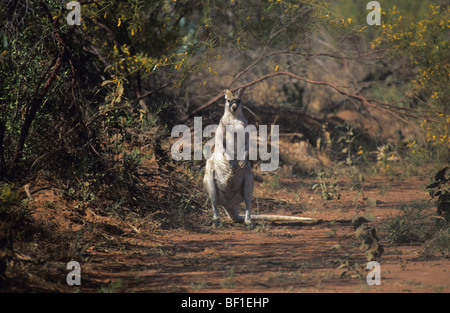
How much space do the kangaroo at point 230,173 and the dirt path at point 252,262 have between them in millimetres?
357

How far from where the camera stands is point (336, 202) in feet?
31.8

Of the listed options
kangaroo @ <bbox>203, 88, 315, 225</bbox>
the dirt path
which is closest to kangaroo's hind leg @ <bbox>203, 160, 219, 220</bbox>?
kangaroo @ <bbox>203, 88, 315, 225</bbox>

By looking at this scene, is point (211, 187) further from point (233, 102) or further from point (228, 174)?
point (233, 102)

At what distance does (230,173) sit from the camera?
25.9 ft

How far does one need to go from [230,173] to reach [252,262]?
2.39 metres

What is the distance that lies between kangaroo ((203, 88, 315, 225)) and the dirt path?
0.36m

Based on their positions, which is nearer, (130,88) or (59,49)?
(59,49)

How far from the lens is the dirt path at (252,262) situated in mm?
4766

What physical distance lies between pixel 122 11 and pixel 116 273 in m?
5.09

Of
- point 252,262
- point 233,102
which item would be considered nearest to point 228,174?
point 233,102

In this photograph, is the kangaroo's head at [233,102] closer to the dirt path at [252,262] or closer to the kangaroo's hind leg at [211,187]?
the kangaroo's hind leg at [211,187]

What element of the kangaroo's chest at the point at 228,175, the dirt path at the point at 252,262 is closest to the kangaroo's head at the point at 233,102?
the kangaroo's chest at the point at 228,175
